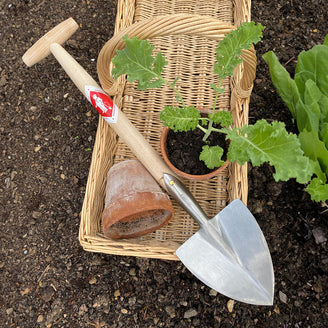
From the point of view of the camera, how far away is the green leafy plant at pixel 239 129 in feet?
2.58

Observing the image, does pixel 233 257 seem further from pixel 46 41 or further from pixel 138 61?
pixel 46 41

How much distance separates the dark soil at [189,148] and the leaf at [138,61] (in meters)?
0.25

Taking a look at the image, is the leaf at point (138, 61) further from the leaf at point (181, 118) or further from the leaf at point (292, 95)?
the leaf at point (292, 95)

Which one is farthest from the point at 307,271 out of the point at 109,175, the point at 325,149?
the point at 109,175

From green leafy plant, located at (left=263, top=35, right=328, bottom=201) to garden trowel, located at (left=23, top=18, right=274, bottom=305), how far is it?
0.26m

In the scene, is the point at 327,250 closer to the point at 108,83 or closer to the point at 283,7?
the point at 108,83

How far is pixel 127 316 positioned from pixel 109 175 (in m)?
0.58

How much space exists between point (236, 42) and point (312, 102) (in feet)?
1.21

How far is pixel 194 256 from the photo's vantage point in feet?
3.36

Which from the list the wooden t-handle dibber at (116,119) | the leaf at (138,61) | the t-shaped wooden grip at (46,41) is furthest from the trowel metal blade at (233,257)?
the t-shaped wooden grip at (46,41)

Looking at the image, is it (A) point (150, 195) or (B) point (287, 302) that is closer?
(A) point (150, 195)

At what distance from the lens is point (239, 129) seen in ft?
2.88

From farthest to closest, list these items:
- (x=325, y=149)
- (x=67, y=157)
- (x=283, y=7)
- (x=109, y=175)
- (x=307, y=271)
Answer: (x=283, y=7) < (x=67, y=157) < (x=307, y=271) < (x=109, y=175) < (x=325, y=149)

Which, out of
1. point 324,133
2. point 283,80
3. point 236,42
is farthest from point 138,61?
point 324,133
